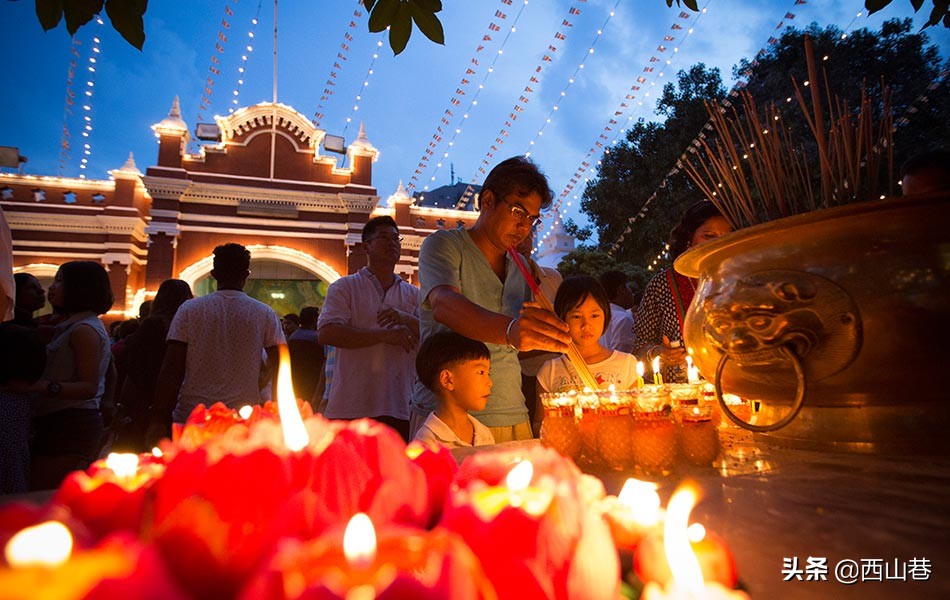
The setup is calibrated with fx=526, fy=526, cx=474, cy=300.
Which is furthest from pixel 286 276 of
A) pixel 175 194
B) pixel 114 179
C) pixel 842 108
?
pixel 842 108

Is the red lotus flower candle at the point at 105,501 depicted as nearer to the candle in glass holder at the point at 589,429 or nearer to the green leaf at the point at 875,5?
the candle in glass holder at the point at 589,429

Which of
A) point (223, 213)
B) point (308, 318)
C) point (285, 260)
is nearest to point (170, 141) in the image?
point (223, 213)

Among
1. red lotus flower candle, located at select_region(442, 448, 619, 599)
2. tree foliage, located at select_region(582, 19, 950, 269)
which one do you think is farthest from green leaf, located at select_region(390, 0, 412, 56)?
tree foliage, located at select_region(582, 19, 950, 269)

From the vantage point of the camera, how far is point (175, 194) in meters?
14.7

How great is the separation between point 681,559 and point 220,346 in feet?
9.98

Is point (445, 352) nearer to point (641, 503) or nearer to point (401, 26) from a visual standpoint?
point (401, 26)

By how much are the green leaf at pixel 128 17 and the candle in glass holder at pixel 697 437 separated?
5.34 feet

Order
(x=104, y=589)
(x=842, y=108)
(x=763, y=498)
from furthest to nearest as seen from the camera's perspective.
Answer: (x=842, y=108), (x=763, y=498), (x=104, y=589)

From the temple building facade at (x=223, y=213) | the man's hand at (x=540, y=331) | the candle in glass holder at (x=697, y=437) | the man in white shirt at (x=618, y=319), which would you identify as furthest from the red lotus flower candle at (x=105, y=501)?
the temple building facade at (x=223, y=213)

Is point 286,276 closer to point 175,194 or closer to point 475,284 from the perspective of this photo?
point 175,194

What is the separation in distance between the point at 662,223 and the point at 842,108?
14.6 meters

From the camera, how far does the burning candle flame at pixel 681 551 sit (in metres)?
0.33

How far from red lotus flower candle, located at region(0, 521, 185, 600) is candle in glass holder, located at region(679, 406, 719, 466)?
103cm

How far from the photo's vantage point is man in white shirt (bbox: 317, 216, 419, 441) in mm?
2988
